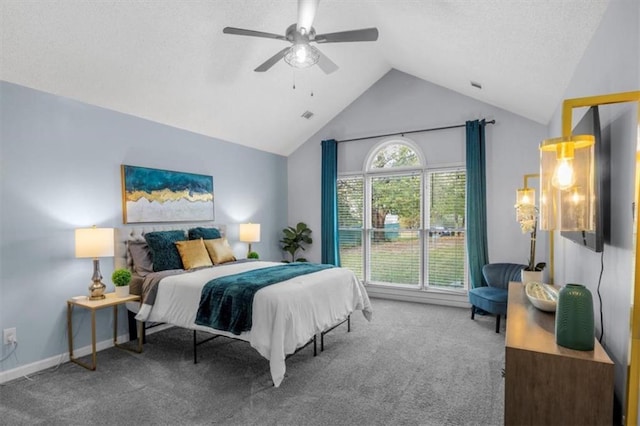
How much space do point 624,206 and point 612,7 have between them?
1.12 m

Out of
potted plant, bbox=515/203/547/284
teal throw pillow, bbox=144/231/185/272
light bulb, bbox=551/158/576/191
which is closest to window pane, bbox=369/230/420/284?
potted plant, bbox=515/203/547/284

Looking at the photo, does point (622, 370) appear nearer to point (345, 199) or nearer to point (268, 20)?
point (268, 20)

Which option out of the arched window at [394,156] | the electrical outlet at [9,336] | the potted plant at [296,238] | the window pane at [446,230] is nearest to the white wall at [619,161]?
the window pane at [446,230]

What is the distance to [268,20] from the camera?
3623mm

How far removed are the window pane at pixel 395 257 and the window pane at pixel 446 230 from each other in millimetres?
239

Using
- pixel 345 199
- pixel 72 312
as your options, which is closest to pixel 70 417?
pixel 72 312

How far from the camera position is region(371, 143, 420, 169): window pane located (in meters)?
5.55

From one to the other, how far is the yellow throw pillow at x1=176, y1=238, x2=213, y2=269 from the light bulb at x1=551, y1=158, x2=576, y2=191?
12.0 ft

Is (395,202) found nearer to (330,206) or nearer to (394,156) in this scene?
(394,156)

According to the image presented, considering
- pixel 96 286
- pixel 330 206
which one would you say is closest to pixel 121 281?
pixel 96 286

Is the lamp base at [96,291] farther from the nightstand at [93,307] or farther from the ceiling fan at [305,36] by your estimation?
the ceiling fan at [305,36]

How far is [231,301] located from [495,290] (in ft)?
10.9

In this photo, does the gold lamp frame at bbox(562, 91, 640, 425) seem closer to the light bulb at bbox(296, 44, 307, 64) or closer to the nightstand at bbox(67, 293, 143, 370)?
the light bulb at bbox(296, 44, 307, 64)

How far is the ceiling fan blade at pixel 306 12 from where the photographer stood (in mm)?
2490
